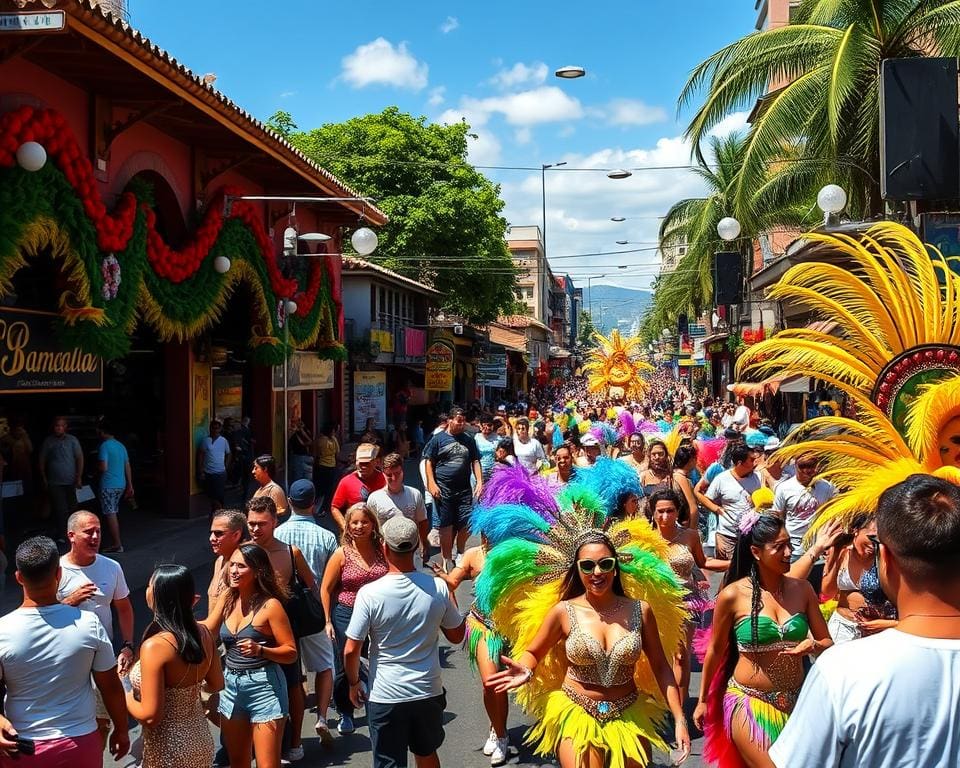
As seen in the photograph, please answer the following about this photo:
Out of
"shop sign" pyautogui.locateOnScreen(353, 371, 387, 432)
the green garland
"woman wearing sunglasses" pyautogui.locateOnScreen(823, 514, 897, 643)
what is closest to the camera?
"woman wearing sunglasses" pyautogui.locateOnScreen(823, 514, 897, 643)

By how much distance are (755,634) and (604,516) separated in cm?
192

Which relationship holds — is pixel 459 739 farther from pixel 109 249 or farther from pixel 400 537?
pixel 109 249

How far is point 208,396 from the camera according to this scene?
16.5m

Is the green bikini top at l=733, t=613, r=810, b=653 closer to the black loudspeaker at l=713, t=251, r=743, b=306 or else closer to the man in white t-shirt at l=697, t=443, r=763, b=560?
the man in white t-shirt at l=697, t=443, r=763, b=560

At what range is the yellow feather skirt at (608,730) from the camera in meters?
4.27

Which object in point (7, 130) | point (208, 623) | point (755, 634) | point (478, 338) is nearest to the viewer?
point (755, 634)

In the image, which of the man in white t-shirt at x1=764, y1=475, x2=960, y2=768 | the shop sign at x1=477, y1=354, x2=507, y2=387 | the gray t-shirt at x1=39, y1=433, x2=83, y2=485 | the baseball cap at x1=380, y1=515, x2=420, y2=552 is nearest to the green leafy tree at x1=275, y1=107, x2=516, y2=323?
the shop sign at x1=477, y1=354, x2=507, y2=387

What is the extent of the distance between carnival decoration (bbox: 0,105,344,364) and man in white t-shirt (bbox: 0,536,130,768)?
5906 mm

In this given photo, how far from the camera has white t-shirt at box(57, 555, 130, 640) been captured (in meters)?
5.16

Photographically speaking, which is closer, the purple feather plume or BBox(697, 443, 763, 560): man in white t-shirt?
the purple feather plume

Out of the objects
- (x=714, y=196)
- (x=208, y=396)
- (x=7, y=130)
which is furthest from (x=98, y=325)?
(x=714, y=196)

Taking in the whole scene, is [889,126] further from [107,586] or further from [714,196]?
[714,196]

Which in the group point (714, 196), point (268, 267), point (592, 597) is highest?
point (714, 196)

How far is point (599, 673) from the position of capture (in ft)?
14.3
